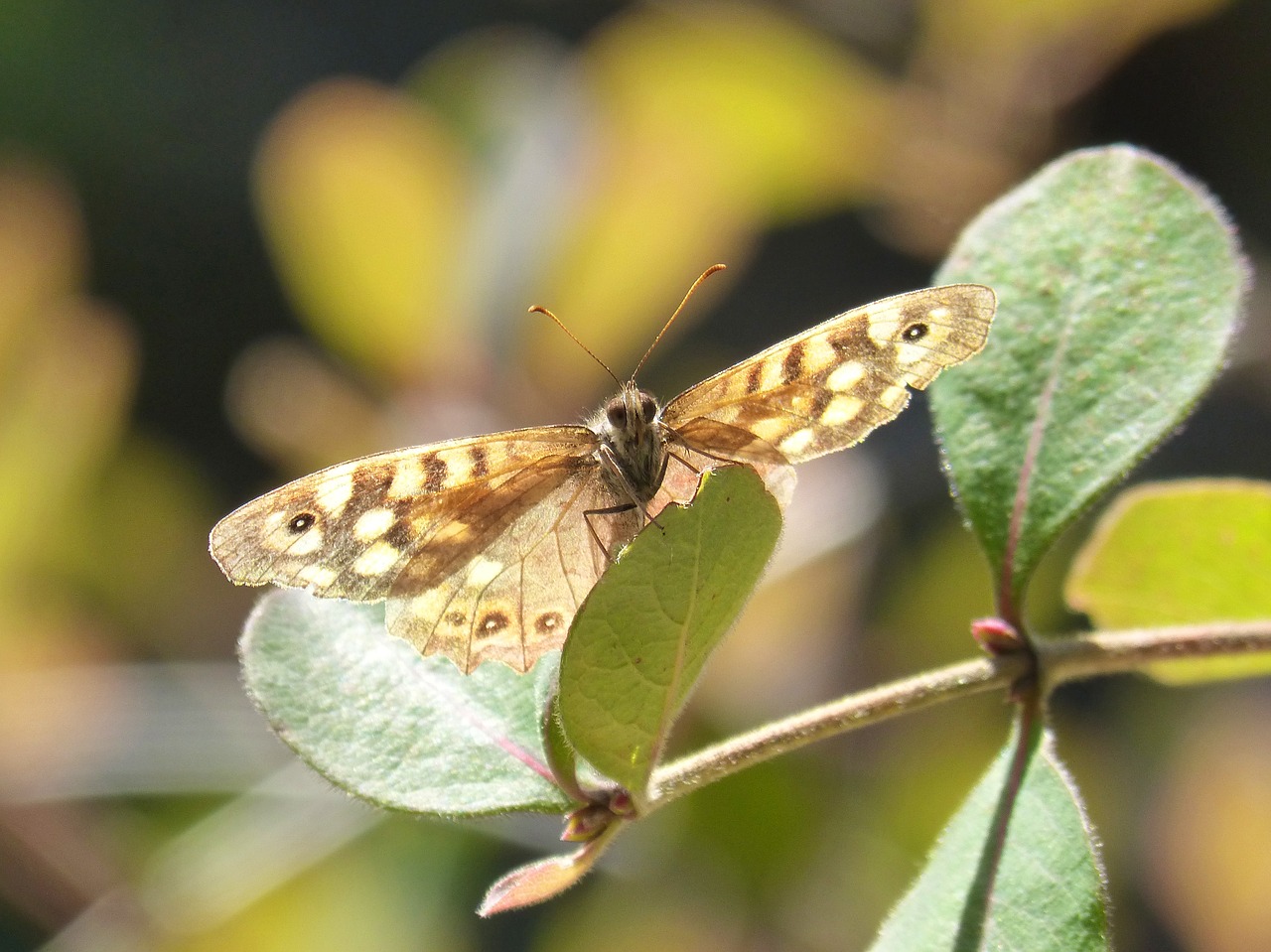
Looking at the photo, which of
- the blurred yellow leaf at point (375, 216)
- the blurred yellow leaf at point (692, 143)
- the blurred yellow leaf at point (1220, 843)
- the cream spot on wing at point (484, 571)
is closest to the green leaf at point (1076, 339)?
the cream spot on wing at point (484, 571)

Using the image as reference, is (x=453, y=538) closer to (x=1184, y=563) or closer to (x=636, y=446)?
(x=636, y=446)

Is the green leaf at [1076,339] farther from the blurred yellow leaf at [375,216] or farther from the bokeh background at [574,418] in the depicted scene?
the blurred yellow leaf at [375,216]

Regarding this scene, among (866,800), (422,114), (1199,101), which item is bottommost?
(866,800)

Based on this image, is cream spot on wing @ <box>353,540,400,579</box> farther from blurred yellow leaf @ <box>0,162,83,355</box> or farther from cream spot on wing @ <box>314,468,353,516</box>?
blurred yellow leaf @ <box>0,162,83,355</box>

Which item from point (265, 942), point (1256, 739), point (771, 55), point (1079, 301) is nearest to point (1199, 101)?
point (771, 55)

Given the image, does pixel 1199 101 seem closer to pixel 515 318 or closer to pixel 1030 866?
pixel 515 318

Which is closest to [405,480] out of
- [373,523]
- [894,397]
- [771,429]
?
[373,523]

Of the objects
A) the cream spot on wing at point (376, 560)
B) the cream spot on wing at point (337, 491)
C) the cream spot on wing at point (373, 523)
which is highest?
the cream spot on wing at point (337, 491)
